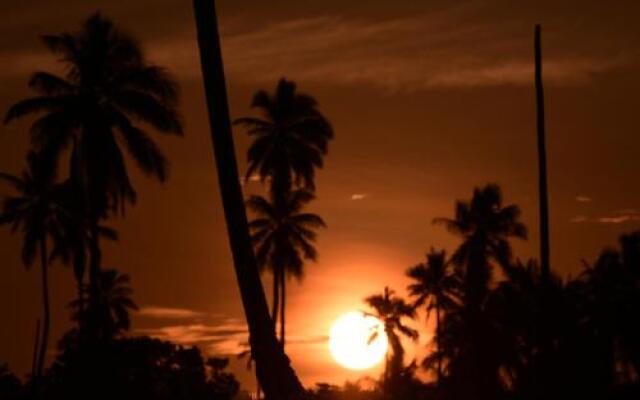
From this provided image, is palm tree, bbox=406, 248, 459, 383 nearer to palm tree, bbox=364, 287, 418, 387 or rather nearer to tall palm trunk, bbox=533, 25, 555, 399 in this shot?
palm tree, bbox=364, 287, 418, 387

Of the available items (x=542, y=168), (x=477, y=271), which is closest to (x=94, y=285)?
(x=542, y=168)

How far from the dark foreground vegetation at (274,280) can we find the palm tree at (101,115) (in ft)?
0.17

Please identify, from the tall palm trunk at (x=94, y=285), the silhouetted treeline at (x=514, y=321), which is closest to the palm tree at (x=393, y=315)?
the silhouetted treeline at (x=514, y=321)

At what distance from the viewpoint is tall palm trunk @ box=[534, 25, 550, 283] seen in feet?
99.8

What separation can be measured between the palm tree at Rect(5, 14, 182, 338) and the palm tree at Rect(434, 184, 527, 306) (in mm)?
40964

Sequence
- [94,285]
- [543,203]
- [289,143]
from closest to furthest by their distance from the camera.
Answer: [543,203]
[94,285]
[289,143]

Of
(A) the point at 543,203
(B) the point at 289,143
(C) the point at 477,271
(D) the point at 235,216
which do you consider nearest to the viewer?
(D) the point at 235,216

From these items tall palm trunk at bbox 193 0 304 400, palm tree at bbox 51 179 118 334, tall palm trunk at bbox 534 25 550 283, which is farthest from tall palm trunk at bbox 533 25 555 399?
palm tree at bbox 51 179 118 334

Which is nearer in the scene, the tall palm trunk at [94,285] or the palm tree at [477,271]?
the tall palm trunk at [94,285]

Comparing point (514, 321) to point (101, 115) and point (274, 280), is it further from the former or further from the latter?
point (101, 115)

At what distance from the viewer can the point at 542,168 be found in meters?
31.9

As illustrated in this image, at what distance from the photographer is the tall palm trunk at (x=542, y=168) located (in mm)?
30406

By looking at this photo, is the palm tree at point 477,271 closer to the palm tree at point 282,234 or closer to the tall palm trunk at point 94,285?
the palm tree at point 282,234

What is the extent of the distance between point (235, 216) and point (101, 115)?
18.9 meters
